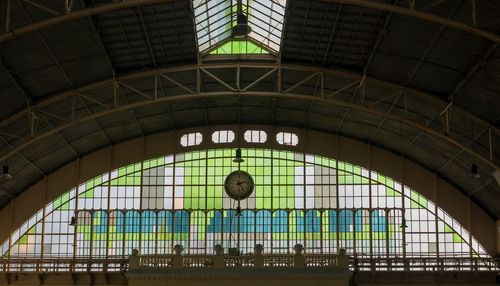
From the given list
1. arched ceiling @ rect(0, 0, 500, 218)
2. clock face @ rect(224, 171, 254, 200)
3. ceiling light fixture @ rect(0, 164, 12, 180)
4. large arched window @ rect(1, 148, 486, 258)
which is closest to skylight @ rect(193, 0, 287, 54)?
arched ceiling @ rect(0, 0, 500, 218)

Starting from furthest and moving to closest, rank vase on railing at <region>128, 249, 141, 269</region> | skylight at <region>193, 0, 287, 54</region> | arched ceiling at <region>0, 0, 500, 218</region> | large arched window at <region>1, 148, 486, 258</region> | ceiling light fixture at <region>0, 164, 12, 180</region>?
large arched window at <region>1, 148, 486, 258</region>, skylight at <region>193, 0, 287, 54</region>, vase on railing at <region>128, 249, 141, 269</region>, ceiling light fixture at <region>0, 164, 12, 180</region>, arched ceiling at <region>0, 0, 500, 218</region>

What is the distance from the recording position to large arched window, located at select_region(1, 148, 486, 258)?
48594 millimetres

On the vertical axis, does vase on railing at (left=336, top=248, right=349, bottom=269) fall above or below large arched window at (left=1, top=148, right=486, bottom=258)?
below

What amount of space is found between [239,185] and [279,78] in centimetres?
1167

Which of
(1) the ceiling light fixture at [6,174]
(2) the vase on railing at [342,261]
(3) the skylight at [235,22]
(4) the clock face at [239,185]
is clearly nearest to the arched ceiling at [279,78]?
(3) the skylight at [235,22]

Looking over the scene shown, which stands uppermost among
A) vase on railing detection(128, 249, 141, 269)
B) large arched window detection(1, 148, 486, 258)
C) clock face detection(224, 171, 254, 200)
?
clock face detection(224, 171, 254, 200)

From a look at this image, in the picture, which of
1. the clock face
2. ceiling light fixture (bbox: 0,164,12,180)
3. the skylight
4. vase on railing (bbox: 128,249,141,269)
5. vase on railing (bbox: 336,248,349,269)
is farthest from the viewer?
the clock face

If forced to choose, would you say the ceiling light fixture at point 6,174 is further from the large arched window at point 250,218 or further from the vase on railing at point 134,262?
the large arched window at point 250,218

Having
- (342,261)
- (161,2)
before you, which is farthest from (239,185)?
(161,2)

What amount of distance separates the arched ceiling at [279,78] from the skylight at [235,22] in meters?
0.86

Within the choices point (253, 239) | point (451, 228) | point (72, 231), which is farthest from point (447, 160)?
point (72, 231)

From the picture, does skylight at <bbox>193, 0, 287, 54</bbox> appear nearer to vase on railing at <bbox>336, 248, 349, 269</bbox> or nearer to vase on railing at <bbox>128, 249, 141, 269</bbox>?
vase on railing at <bbox>128, 249, 141, 269</bbox>

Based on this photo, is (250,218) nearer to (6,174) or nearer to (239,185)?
(239,185)

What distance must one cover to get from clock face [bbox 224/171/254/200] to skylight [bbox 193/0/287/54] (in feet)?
32.4
